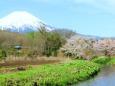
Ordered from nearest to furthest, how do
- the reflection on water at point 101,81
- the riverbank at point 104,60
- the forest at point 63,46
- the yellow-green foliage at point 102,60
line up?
the reflection on water at point 101,81 < the riverbank at point 104,60 < the yellow-green foliage at point 102,60 < the forest at point 63,46

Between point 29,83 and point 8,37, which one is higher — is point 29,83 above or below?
below

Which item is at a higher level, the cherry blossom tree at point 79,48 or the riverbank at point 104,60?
the cherry blossom tree at point 79,48

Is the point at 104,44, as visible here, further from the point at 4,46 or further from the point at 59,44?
the point at 4,46

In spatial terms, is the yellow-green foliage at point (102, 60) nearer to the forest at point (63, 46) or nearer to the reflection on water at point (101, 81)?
the forest at point (63, 46)

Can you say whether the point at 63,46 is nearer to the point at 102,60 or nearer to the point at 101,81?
the point at 102,60

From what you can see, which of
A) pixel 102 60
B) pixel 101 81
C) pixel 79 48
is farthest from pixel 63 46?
pixel 101 81

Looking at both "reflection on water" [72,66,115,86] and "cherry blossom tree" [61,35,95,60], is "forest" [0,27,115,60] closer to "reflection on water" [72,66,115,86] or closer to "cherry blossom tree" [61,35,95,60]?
"cherry blossom tree" [61,35,95,60]

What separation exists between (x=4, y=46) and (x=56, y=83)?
54649 mm

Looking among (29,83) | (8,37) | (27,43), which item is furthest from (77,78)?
(27,43)

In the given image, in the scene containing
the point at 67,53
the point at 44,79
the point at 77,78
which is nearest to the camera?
the point at 44,79

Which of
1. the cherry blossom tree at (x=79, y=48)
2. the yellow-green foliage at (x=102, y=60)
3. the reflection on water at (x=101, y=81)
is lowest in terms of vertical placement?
the reflection on water at (x=101, y=81)

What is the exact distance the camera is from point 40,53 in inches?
3157

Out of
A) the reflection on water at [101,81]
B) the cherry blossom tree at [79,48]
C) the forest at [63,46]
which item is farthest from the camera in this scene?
the forest at [63,46]

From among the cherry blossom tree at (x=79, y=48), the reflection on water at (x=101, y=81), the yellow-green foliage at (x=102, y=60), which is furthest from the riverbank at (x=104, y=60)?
the reflection on water at (x=101, y=81)
